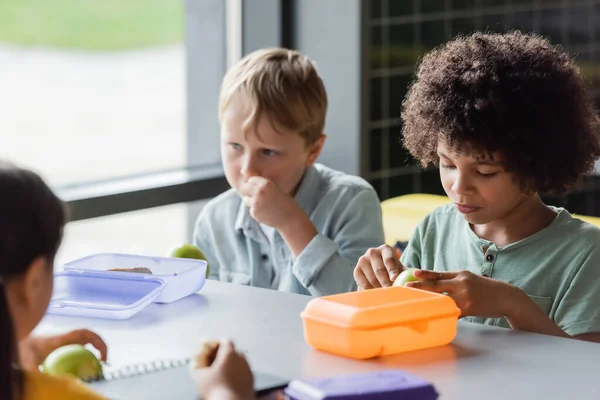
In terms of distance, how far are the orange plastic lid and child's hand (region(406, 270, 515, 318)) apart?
5 centimetres

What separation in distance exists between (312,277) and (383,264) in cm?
42

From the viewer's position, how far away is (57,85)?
4496 mm

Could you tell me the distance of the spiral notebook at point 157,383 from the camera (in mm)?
A: 1169

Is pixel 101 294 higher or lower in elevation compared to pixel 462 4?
lower

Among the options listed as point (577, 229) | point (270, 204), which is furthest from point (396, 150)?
point (577, 229)

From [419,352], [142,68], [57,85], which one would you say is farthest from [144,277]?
[142,68]

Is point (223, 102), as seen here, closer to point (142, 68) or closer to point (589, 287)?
point (589, 287)

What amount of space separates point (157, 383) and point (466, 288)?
0.54 m

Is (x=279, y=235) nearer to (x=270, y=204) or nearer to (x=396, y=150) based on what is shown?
(x=270, y=204)

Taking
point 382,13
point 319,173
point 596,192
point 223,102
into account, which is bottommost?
point 596,192

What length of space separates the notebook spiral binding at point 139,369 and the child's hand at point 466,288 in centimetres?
40

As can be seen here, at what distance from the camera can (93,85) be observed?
6445 millimetres

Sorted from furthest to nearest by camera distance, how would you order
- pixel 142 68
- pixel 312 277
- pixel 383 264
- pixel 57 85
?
pixel 142 68 → pixel 57 85 → pixel 312 277 → pixel 383 264

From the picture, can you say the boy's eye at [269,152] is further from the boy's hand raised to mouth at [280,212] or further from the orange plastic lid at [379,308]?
the orange plastic lid at [379,308]
